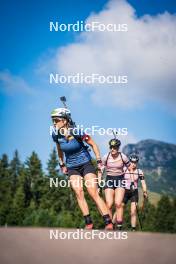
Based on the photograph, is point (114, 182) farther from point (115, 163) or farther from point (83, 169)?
point (83, 169)

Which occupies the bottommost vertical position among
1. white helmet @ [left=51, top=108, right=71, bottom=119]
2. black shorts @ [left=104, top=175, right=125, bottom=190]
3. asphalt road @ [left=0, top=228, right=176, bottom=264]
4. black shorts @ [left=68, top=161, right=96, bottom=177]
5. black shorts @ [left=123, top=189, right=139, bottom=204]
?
asphalt road @ [left=0, top=228, right=176, bottom=264]

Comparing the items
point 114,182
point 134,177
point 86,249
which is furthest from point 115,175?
point 86,249

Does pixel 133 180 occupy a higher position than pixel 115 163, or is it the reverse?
pixel 115 163

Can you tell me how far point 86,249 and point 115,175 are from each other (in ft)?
5.51

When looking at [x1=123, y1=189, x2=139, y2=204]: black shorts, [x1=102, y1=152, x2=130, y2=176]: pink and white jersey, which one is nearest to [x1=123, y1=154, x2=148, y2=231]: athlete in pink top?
[x1=123, y1=189, x2=139, y2=204]: black shorts

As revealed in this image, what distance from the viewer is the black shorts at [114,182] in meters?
4.76

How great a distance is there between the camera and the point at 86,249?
131 inches

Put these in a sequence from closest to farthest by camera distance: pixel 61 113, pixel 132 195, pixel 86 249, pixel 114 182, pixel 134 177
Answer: pixel 86 249 → pixel 61 113 → pixel 114 182 → pixel 134 177 → pixel 132 195

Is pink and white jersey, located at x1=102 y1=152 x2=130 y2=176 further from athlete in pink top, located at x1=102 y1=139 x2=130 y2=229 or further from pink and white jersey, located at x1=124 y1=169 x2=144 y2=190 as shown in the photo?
pink and white jersey, located at x1=124 y1=169 x2=144 y2=190

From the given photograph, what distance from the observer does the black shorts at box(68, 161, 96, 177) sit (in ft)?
14.0

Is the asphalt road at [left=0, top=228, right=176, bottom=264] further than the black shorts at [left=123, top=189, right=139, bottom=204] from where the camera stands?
No

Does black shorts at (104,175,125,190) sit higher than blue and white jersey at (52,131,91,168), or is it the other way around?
blue and white jersey at (52,131,91,168)

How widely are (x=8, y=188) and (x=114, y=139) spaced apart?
13.3 metres

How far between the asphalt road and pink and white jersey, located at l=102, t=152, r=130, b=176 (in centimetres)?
92
